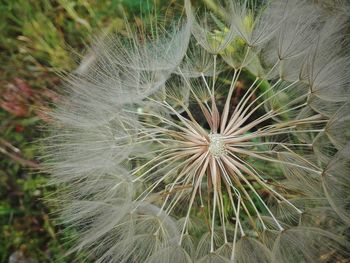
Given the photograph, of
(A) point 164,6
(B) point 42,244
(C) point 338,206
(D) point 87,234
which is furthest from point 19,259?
(C) point 338,206

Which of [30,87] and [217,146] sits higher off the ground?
[30,87]

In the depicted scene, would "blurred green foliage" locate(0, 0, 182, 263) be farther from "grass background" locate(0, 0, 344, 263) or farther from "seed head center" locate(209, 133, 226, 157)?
"seed head center" locate(209, 133, 226, 157)

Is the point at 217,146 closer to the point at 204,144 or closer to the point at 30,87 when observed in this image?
the point at 204,144

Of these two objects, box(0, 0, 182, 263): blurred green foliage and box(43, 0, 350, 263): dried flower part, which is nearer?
box(43, 0, 350, 263): dried flower part

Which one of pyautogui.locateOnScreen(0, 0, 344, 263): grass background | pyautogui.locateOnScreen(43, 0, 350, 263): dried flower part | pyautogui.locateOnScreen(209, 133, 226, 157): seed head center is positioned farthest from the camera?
pyautogui.locateOnScreen(0, 0, 344, 263): grass background

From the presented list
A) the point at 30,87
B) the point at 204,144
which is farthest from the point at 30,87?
the point at 204,144

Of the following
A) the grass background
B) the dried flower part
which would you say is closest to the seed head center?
the dried flower part

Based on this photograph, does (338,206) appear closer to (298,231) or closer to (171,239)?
(298,231)
